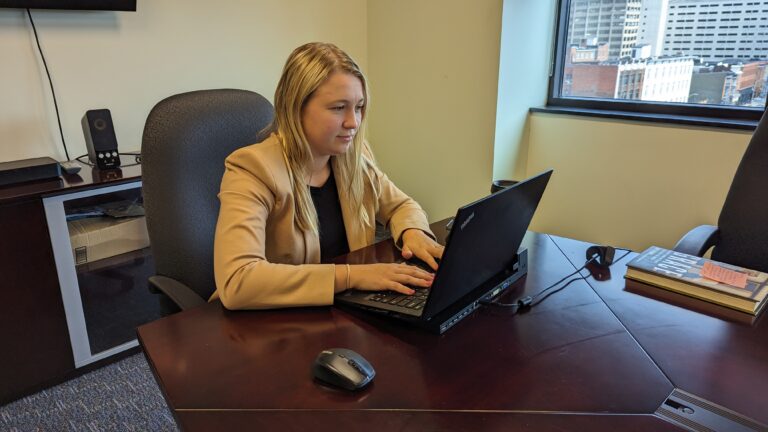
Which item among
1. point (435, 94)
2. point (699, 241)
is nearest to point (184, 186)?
point (699, 241)

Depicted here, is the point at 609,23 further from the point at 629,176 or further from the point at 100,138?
the point at 100,138

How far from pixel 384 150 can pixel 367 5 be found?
821 millimetres

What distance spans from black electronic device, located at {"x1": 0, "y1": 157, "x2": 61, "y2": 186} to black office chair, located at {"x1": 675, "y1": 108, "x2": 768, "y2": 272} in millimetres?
2078

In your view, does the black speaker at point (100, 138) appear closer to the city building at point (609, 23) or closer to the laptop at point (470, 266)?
the laptop at point (470, 266)

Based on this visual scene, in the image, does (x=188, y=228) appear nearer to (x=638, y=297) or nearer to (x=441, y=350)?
(x=441, y=350)

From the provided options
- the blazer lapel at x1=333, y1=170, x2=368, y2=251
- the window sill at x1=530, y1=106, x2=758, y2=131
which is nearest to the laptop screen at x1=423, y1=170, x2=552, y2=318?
the blazer lapel at x1=333, y1=170, x2=368, y2=251

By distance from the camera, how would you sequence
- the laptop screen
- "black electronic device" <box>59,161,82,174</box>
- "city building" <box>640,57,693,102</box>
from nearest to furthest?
the laptop screen → "black electronic device" <box>59,161,82,174</box> → "city building" <box>640,57,693,102</box>

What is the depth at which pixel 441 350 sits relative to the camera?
3.00 ft

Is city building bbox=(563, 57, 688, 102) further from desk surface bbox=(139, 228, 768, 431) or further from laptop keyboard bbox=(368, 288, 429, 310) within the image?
laptop keyboard bbox=(368, 288, 429, 310)

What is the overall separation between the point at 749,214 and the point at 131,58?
7.69 ft

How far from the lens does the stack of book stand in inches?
42.1

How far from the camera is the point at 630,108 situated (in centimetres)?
237

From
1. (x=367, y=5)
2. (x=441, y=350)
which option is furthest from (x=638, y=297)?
(x=367, y=5)

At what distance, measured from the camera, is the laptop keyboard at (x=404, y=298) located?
101cm
